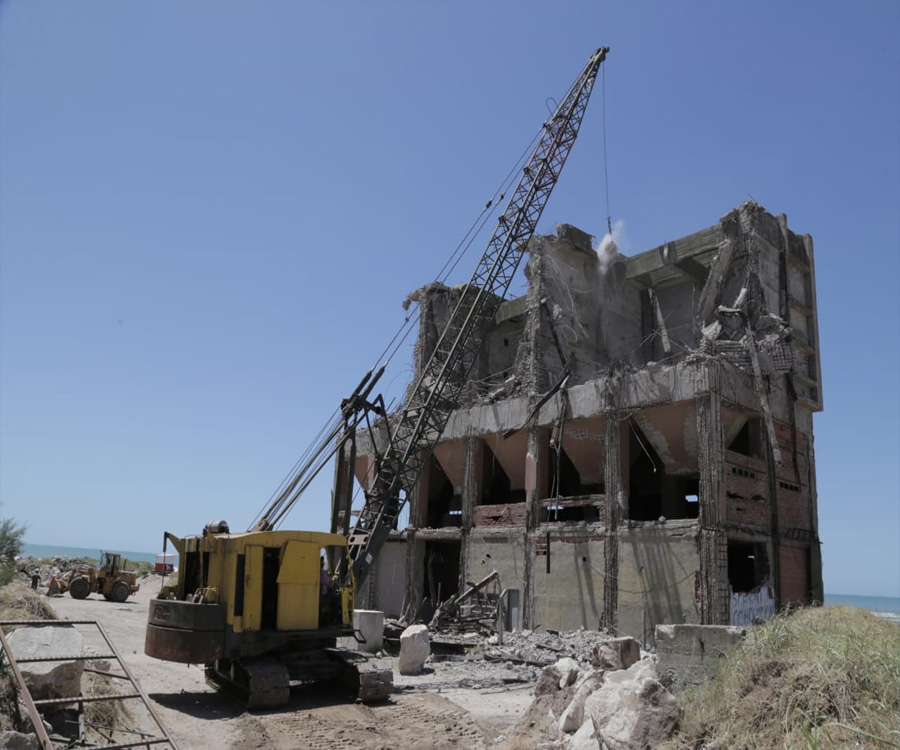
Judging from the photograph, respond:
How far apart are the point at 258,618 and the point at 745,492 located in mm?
15487

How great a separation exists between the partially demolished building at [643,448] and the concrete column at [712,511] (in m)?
0.05

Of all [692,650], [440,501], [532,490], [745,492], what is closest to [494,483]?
[440,501]

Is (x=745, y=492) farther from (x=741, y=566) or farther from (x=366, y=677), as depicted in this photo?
(x=366, y=677)

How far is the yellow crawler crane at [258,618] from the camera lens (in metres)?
12.3

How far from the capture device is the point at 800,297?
26875 mm

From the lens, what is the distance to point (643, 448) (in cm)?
2362

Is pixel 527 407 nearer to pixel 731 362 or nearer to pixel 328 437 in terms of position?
pixel 731 362

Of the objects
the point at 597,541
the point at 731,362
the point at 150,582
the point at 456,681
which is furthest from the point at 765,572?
the point at 150,582

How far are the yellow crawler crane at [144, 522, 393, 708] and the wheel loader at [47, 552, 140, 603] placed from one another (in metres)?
24.7

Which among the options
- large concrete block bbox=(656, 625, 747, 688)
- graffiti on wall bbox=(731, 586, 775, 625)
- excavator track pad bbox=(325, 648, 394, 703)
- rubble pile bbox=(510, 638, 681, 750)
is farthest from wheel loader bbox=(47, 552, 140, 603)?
large concrete block bbox=(656, 625, 747, 688)

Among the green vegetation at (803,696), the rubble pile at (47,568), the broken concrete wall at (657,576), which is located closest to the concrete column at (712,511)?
the broken concrete wall at (657,576)

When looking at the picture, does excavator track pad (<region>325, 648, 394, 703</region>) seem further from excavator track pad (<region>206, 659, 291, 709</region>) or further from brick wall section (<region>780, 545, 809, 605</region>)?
brick wall section (<region>780, 545, 809, 605</region>)

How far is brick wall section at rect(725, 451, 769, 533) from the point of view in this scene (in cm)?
2150

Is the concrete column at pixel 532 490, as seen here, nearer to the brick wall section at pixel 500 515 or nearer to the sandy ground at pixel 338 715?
the brick wall section at pixel 500 515
